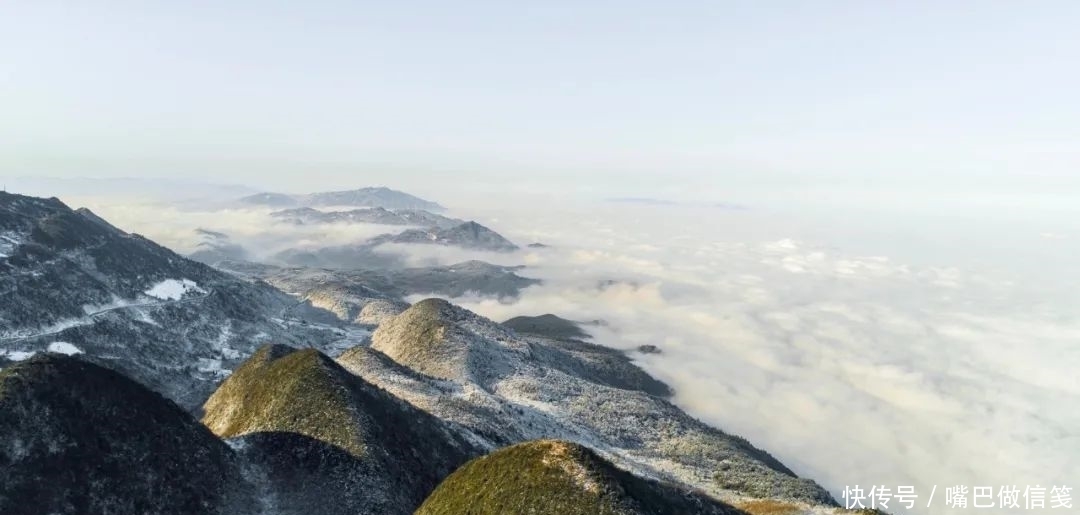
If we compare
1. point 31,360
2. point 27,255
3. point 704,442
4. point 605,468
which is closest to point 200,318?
point 27,255

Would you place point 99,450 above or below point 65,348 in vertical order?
above

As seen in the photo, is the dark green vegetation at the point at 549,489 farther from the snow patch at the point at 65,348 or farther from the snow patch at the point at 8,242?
the snow patch at the point at 8,242

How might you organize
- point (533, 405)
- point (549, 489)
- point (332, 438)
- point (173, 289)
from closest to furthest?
1. point (549, 489)
2. point (332, 438)
3. point (533, 405)
4. point (173, 289)

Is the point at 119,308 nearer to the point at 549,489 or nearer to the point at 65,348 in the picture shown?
the point at 65,348

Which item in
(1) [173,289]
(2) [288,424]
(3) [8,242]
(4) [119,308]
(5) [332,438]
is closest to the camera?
(5) [332,438]

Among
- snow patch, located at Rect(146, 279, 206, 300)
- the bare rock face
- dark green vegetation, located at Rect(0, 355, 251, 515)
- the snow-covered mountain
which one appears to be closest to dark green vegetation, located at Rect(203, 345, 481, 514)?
dark green vegetation, located at Rect(0, 355, 251, 515)

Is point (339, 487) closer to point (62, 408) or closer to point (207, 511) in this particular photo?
point (207, 511)

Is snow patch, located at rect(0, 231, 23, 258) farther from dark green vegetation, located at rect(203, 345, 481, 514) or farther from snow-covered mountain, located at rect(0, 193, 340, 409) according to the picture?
dark green vegetation, located at rect(203, 345, 481, 514)

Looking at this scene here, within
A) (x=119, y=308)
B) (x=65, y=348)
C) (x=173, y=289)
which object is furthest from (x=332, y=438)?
(x=173, y=289)
